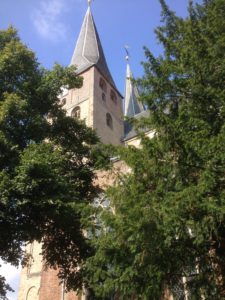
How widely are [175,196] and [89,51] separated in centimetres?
3111

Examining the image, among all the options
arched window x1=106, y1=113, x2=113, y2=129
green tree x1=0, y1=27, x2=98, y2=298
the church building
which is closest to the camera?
green tree x1=0, y1=27, x2=98, y2=298

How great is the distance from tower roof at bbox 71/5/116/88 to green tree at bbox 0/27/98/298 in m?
21.2

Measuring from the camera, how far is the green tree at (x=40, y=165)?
9844 mm

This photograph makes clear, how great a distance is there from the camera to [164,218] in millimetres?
6527

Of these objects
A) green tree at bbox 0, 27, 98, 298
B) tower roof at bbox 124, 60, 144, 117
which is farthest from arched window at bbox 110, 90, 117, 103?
green tree at bbox 0, 27, 98, 298

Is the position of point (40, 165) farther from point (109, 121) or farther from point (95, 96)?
point (109, 121)

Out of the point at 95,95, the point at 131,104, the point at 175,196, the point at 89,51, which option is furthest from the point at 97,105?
the point at 175,196

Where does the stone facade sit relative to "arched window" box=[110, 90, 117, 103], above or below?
below

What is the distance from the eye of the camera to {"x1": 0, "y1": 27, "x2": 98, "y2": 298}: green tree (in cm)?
984

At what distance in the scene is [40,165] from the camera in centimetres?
984

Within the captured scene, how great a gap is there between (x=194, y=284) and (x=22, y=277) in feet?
44.8

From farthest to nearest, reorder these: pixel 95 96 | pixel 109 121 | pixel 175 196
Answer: pixel 109 121 → pixel 95 96 → pixel 175 196

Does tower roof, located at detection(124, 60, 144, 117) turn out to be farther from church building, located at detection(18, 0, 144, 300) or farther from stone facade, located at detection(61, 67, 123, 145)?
stone facade, located at detection(61, 67, 123, 145)

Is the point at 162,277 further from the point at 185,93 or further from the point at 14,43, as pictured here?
the point at 14,43
